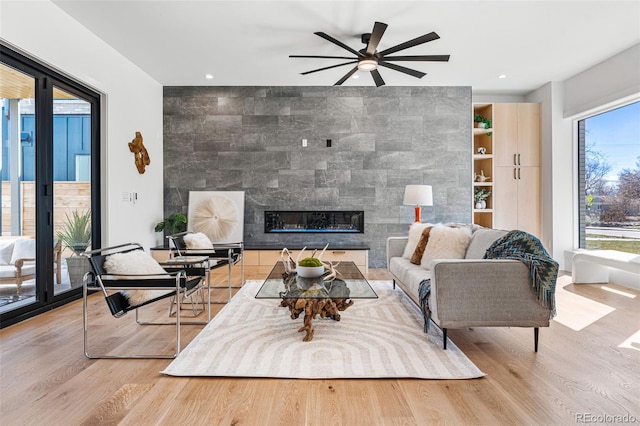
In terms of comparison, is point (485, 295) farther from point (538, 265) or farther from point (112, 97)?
point (112, 97)

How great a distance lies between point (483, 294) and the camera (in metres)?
2.37

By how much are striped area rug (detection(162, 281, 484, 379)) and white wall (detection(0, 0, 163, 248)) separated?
230 centimetres

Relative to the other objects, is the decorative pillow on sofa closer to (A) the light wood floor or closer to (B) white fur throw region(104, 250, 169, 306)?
(A) the light wood floor

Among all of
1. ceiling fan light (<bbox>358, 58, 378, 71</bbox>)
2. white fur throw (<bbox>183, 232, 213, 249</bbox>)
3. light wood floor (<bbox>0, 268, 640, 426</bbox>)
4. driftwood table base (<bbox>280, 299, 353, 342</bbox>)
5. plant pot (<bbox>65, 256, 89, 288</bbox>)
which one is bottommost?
light wood floor (<bbox>0, 268, 640, 426</bbox>)

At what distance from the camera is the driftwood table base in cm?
260

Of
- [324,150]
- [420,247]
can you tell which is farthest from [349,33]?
[420,247]

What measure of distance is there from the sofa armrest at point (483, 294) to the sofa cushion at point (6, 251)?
339 centimetres

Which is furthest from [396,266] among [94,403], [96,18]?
[96,18]

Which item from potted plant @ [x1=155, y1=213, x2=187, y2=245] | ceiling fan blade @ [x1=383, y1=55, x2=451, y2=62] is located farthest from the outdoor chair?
potted plant @ [x1=155, y1=213, x2=187, y2=245]

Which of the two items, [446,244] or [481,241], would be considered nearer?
[481,241]

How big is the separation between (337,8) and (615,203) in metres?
4.23

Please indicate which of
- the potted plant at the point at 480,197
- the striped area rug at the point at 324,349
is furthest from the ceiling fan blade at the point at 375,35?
the potted plant at the point at 480,197

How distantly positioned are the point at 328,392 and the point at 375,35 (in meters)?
2.76

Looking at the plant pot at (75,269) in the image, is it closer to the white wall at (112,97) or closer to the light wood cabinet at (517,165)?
the white wall at (112,97)
